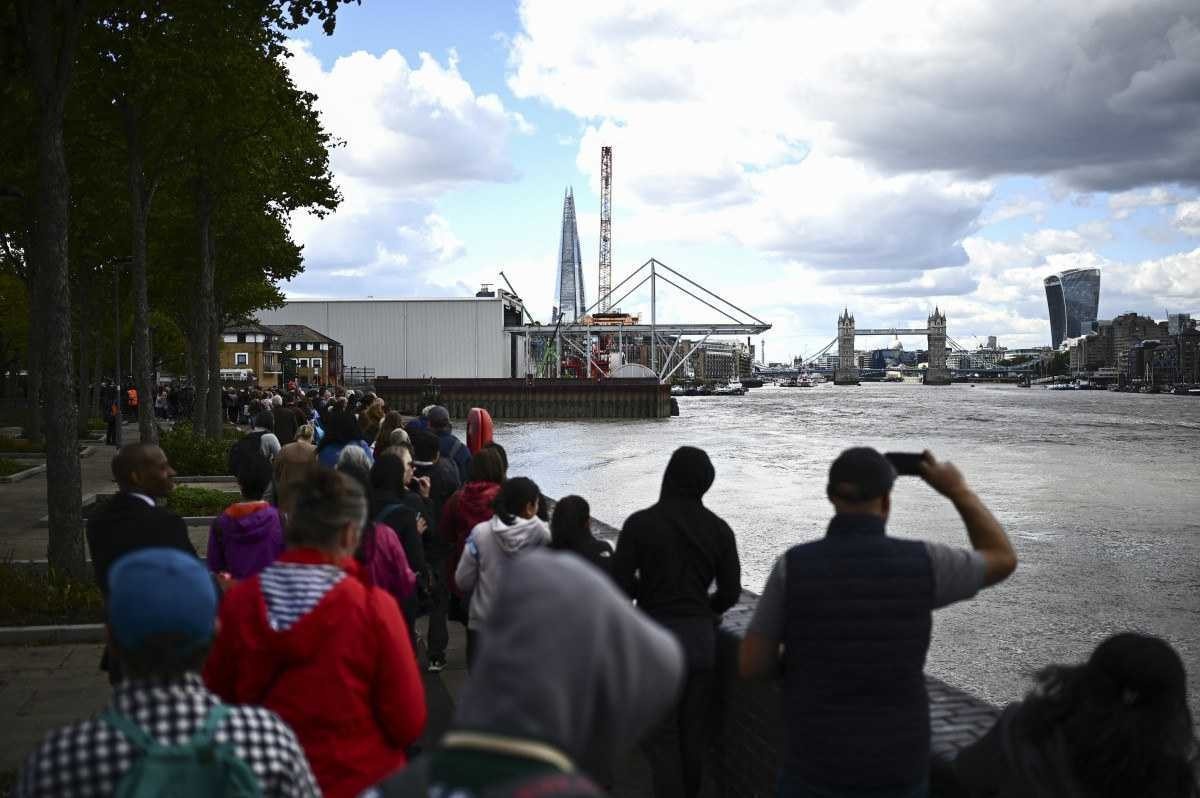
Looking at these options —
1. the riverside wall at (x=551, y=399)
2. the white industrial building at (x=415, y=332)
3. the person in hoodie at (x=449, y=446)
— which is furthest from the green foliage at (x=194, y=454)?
the white industrial building at (x=415, y=332)

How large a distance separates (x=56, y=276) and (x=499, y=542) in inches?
291

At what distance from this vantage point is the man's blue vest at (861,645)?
3600 mm

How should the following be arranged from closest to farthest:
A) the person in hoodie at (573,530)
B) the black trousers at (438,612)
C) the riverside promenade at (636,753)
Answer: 1. the riverside promenade at (636,753)
2. the person in hoodie at (573,530)
3. the black trousers at (438,612)

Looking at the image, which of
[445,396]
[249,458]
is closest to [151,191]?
[249,458]

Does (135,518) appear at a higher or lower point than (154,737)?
higher

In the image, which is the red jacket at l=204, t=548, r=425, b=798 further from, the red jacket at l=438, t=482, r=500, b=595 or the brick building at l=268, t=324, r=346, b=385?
the brick building at l=268, t=324, r=346, b=385

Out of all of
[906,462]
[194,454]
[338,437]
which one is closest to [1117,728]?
[906,462]

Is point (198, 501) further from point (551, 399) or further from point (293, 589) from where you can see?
point (551, 399)

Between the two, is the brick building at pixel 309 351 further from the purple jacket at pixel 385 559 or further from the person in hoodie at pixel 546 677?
the person in hoodie at pixel 546 677

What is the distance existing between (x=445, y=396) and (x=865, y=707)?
10581cm

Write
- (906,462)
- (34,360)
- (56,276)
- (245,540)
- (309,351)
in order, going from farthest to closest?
(309,351) → (34,360) → (56,276) → (245,540) → (906,462)

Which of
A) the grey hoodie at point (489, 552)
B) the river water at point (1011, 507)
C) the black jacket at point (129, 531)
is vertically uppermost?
the black jacket at point (129, 531)

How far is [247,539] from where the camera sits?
6.03 meters

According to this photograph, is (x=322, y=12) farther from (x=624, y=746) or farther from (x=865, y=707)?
(x=624, y=746)
